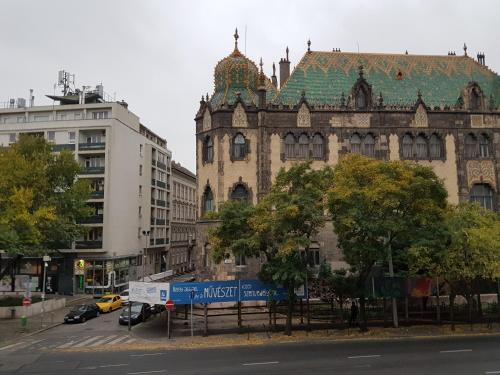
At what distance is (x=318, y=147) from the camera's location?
41.0 m

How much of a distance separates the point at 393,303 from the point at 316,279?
17.8ft

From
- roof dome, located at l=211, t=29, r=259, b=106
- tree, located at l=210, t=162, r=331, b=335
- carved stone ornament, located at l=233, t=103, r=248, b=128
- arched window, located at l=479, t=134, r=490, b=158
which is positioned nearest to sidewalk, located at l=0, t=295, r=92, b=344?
tree, located at l=210, t=162, r=331, b=335

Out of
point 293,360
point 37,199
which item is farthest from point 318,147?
point 37,199

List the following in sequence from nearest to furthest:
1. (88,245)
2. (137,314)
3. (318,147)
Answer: (137,314), (318,147), (88,245)

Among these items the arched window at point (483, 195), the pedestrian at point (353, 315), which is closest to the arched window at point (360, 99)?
the arched window at point (483, 195)

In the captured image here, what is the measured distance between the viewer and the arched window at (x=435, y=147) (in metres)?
42.0

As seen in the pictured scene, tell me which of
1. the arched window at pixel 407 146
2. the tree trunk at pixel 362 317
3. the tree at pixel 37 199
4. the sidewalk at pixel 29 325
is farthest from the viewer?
the arched window at pixel 407 146

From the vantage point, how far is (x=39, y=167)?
40562mm

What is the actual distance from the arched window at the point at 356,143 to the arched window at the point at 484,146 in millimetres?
11783

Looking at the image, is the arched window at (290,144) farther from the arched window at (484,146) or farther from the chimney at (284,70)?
the arched window at (484,146)

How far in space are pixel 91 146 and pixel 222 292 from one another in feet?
110

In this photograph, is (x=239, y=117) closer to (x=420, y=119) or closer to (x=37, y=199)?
(x=420, y=119)

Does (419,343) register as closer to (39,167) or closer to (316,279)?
(316,279)

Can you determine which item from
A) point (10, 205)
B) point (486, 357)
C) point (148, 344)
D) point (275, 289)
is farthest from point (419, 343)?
point (10, 205)
